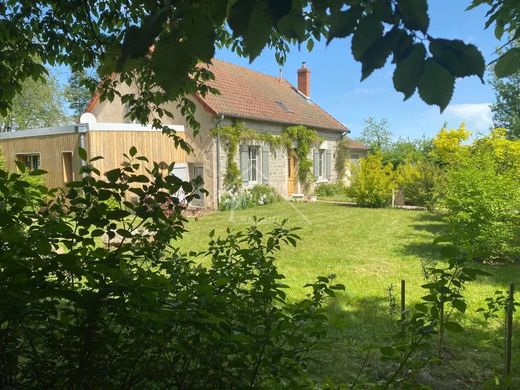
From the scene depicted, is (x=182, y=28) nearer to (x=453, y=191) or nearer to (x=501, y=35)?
(x=501, y=35)

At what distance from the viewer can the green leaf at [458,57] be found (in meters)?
0.90

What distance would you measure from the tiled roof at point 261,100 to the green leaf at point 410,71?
14.0 meters

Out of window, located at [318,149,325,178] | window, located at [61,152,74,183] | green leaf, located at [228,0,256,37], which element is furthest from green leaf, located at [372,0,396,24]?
window, located at [318,149,325,178]

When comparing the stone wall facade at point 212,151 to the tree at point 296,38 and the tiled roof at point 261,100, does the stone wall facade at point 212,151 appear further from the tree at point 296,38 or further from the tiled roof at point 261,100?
the tree at point 296,38

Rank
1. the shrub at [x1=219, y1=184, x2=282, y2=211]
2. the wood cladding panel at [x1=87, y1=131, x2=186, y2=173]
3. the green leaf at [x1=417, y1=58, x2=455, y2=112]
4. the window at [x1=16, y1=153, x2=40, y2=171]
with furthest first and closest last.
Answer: the window at [x1=16, y1=153, x2=40, y2=171] → the shrub at [x1=219, y1=184, x2=282, y2=211] → the wood cladding panel at [x1=87, y1=131, x2=186, y2=173] → the green leaf at [x1=417, y1=58, x2=455, y2=112]

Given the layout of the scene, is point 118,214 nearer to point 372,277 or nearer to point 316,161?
point 372,277

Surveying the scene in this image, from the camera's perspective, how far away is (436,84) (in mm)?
925

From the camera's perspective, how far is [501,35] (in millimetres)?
2600

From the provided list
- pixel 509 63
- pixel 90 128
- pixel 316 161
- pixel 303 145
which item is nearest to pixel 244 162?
pixel 303 145

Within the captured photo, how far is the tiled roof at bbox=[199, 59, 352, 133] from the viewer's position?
15.7m

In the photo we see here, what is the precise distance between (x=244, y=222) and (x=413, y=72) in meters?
10.8

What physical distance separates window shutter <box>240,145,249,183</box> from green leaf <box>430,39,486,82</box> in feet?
48.9

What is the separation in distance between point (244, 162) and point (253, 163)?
2.26 ft

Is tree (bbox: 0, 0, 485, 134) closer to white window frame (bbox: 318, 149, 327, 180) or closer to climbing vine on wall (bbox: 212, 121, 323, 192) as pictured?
climbing vine on wall (bbox: 212, 121, 323, 192)
